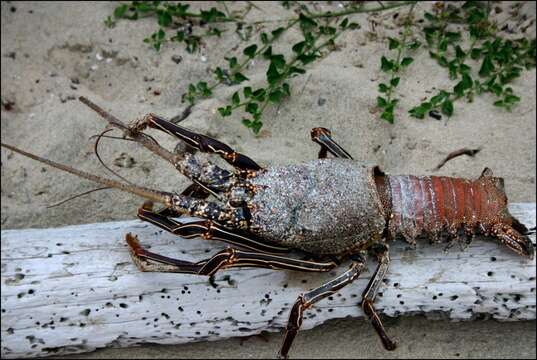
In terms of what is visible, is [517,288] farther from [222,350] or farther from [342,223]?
[222,350]

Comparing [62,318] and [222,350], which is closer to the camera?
[62,318]

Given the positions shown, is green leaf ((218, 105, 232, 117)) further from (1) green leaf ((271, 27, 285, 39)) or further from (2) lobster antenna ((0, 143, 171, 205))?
(2) lobster antenna ((0, 143, 171, 205))

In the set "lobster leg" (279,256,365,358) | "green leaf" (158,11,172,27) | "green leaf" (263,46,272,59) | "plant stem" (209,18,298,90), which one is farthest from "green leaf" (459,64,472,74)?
"green leaf" (158,11,172,27)

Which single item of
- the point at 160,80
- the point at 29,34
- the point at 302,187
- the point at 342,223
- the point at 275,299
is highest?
the point at 29,34

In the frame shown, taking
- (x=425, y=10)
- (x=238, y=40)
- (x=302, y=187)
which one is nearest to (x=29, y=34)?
(x=238, y=40)

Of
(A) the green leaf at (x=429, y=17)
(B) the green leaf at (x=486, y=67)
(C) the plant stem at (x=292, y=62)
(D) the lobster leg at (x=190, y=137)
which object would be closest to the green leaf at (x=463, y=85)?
(B) the green leaf at (x=486, y=67)

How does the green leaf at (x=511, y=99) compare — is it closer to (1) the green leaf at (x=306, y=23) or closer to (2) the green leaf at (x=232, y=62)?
(1) the green leaf at (x=306, y=23)

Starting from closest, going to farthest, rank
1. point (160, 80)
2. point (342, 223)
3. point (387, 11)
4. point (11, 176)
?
1. point (342, 223)
2. point (11, 176)
3. point (160, 80)
4. point (387, 11)
